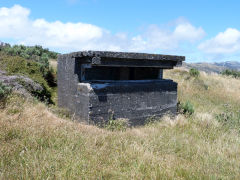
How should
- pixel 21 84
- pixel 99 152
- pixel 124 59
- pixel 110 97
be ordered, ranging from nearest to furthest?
pixel 99 152 → pixel 110 97 → pixel 124 59 → pixel 21 84

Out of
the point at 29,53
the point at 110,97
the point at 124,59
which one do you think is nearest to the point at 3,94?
the point at 110,97

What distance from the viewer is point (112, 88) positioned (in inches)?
231

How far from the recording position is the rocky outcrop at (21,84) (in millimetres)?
6508

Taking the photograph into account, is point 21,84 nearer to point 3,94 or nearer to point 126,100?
point 3,94

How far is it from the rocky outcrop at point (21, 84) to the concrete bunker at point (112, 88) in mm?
899

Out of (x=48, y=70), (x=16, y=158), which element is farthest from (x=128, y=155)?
(x=48, y=70)

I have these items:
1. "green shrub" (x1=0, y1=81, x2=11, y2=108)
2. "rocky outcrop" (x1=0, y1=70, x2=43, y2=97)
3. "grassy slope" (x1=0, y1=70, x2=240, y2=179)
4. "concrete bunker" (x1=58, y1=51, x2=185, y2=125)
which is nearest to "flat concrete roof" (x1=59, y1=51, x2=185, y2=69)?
"concrete bunker" (x1=58, y1=51, x2=185, y2=125)

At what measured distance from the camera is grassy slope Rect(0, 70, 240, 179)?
309 centimetres

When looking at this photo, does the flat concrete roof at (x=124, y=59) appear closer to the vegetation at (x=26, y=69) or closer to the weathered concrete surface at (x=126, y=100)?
the weathered concrete surface at (x=126, y=100)

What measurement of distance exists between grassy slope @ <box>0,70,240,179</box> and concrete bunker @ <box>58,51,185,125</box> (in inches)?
37.1

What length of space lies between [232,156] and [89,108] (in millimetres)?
3276

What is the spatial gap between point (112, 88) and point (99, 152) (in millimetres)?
2433

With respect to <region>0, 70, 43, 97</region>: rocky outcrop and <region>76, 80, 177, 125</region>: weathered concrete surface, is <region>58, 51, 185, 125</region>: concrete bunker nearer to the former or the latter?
<region>76, 80, 177, 125</region>: weathered concrete surface

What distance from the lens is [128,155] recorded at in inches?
146
